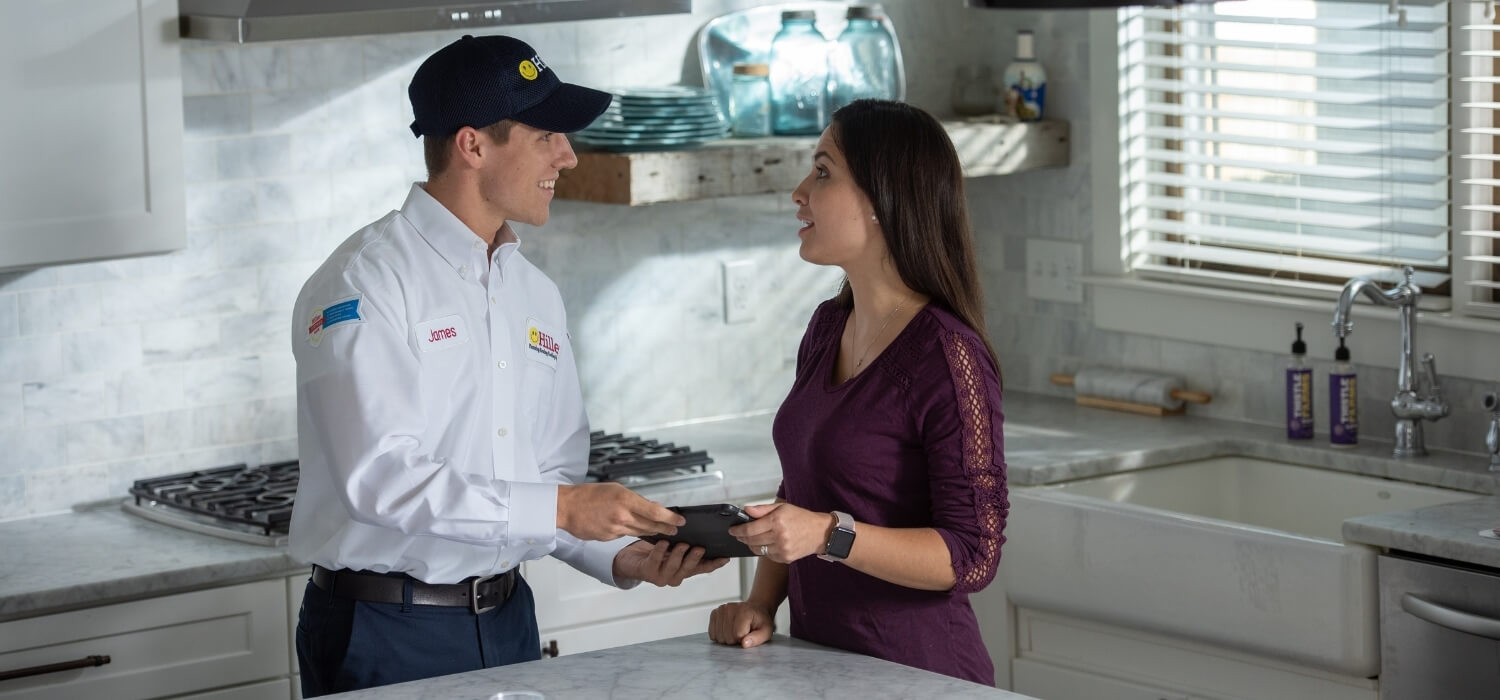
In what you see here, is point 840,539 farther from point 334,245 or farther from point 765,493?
point 334,245

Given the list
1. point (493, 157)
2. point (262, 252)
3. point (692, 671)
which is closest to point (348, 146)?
point (262, 252)

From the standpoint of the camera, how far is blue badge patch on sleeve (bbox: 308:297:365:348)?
2.44 metres

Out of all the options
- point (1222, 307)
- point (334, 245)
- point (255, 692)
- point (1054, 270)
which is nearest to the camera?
point (255, 692)

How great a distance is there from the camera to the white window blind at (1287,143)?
3.71 m

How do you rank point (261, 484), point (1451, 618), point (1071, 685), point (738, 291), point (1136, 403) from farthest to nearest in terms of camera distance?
point (738, 291)
point (1136, 403)
point (1071, 685)
point (261, 484)
point (1451, 618)

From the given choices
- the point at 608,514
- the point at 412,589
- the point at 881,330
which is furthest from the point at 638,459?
the point at 608,514

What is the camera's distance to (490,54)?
258 cm

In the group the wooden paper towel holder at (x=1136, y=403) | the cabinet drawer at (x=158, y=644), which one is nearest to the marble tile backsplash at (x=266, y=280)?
the cabinet drawer at (x=158, y=644)

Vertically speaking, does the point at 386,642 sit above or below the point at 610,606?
above

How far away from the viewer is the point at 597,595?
361 centimetres

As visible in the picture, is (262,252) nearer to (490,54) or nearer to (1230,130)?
(490,54)

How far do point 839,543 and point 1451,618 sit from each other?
46.9 inches

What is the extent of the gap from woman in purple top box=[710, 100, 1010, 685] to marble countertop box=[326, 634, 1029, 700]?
3.5 inches

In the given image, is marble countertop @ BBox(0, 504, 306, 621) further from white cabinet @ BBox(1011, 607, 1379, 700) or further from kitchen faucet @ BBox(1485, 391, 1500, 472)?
kitchen faucet @ BBox(1485, 391, 1500, 472)
